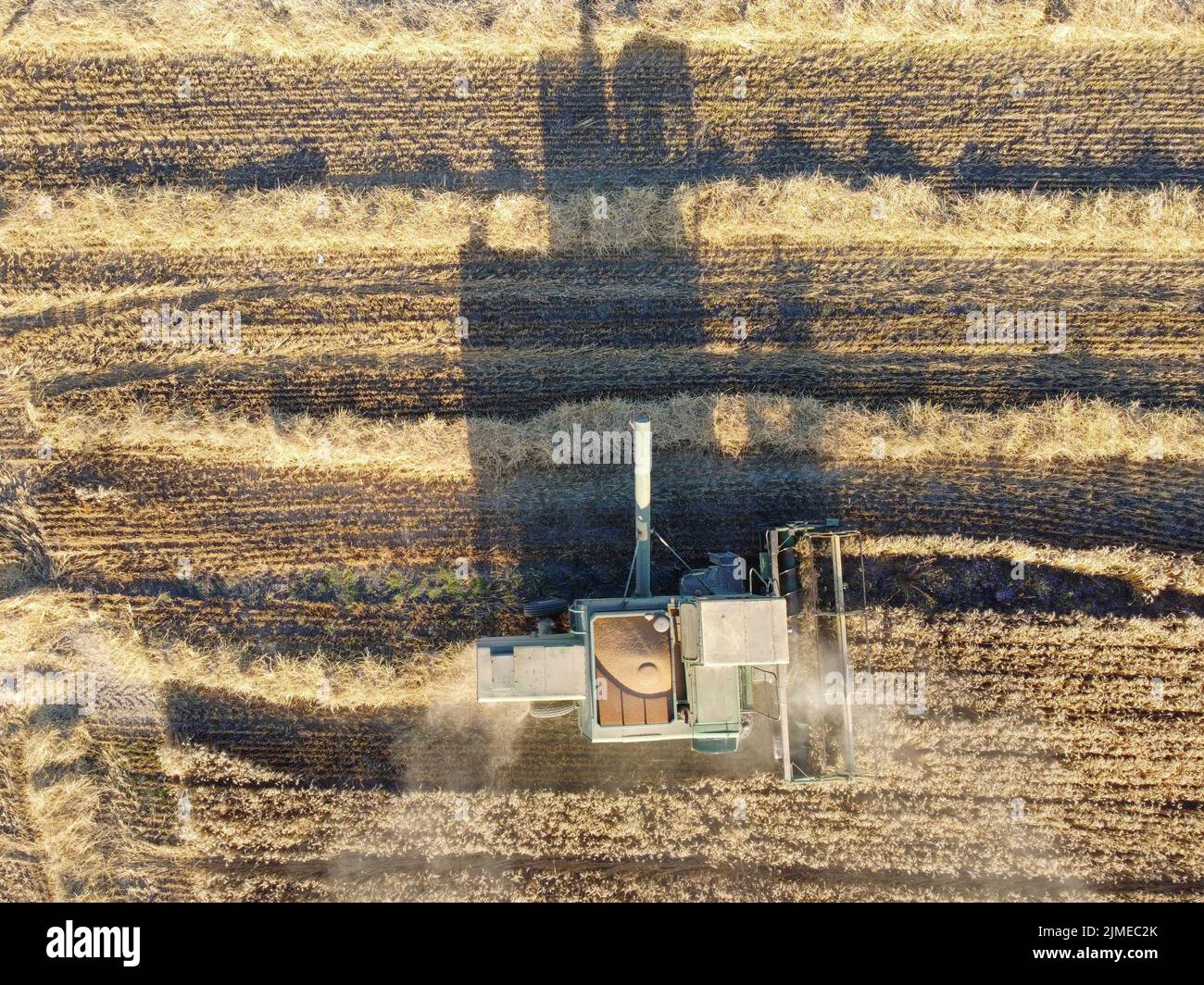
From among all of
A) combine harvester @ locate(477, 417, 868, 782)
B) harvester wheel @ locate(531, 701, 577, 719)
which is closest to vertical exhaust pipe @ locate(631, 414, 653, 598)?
combine harvester @ locate(477, 417, 868, 782)

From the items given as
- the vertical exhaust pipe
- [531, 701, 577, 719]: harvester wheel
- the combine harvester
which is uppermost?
the vertical exhaust pipe

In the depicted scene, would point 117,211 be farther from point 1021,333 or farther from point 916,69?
point 1021,333

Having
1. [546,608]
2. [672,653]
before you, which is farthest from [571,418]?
[672,653]

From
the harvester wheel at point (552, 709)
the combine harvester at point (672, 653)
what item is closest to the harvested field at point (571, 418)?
the harvester wheel at point (552, 709)

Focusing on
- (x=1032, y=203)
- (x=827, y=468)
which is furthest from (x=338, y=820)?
(x=1032, y=203)

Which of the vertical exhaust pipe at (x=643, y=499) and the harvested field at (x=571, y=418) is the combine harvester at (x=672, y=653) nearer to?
the vertical exhaust pipe at (x=643, y=499)

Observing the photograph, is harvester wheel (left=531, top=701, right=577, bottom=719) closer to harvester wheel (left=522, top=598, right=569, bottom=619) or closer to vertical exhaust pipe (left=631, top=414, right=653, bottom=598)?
harvester wheel (left=522, top=598, right=569, bottom=619)

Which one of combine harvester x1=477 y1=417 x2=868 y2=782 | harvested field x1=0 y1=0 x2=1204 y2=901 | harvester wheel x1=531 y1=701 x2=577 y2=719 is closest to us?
combine harvester x1=477 y1=417 x2=868 y2=782
